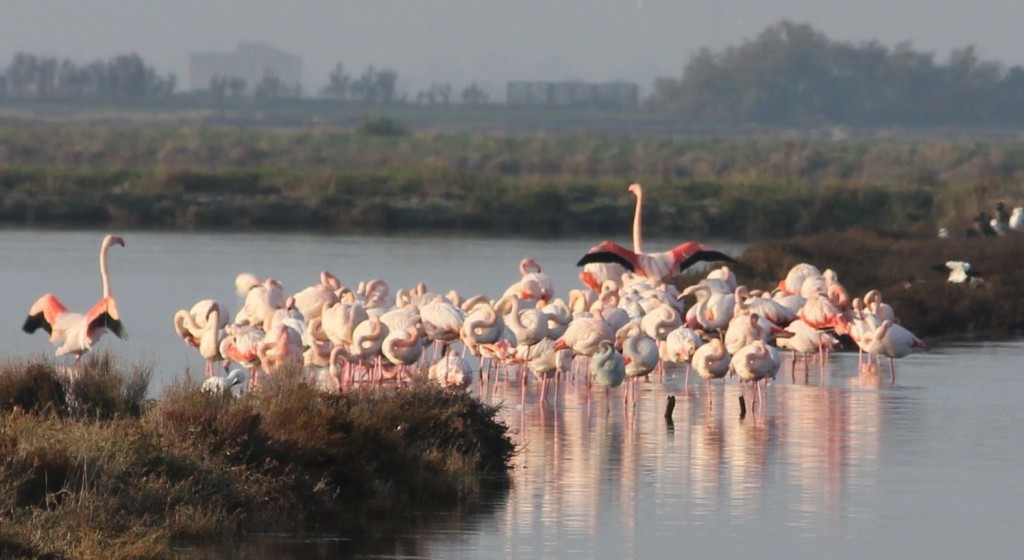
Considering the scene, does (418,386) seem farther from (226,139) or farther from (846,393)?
(226,139)

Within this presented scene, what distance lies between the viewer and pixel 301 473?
1169 cm

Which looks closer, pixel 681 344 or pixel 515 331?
pixel 515 331

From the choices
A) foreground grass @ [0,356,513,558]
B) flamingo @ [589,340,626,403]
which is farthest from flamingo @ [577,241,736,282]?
foreground grass @ [0,356,513,558]

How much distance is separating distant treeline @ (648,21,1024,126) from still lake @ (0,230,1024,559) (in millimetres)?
146826

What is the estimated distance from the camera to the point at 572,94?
185m

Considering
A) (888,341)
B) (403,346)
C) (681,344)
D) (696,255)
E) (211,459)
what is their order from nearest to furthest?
(211,459) < (403,346) < (681,344) < (888,341) < (696,255)

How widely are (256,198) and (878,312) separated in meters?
34.4

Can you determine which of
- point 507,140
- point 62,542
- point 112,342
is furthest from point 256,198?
point 507,140

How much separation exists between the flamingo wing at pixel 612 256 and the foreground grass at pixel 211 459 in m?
9.97

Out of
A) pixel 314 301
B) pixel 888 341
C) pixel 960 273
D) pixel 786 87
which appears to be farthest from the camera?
pixel 786 87

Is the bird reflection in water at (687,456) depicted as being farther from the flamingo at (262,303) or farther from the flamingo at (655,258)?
the flamingo at (655,258)

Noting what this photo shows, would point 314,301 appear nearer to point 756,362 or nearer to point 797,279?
point 756,362

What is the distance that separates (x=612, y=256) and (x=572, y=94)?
162 m

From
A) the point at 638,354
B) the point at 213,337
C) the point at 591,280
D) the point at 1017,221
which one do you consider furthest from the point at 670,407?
the point at 1017,221
